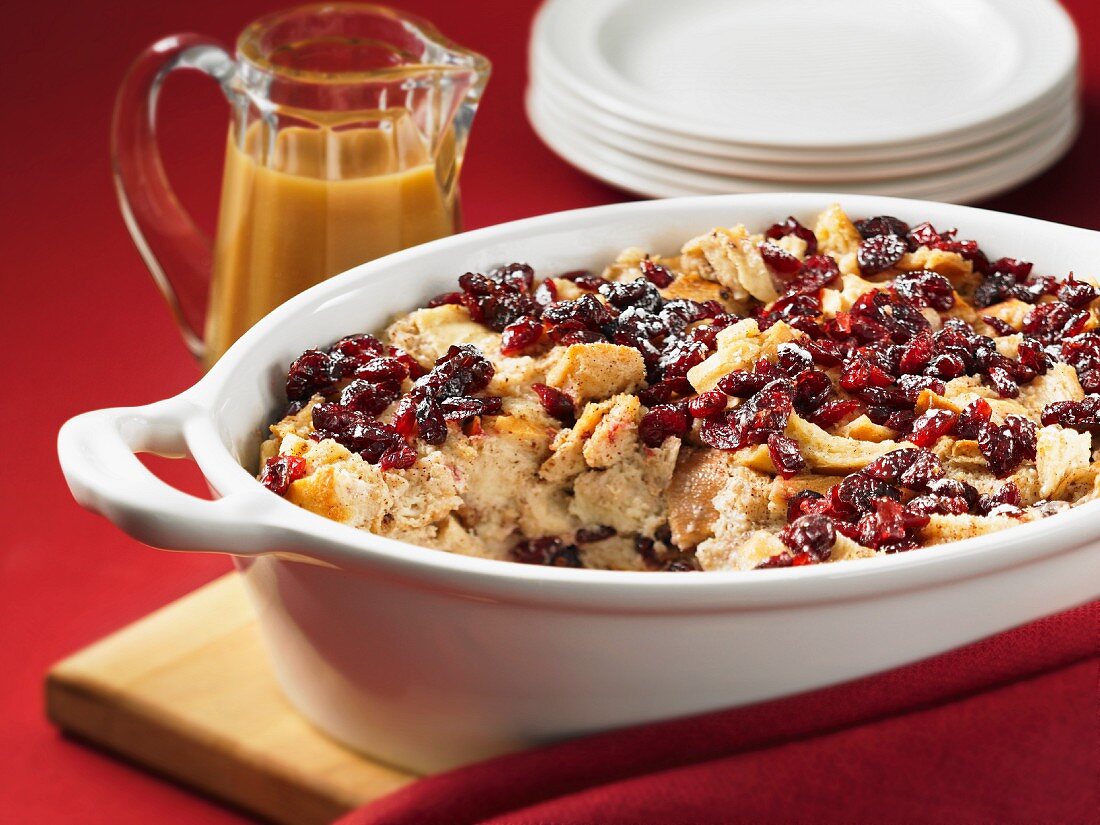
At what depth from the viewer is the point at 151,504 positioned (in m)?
1.47

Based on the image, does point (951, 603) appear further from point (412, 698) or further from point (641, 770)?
point (412, 698)

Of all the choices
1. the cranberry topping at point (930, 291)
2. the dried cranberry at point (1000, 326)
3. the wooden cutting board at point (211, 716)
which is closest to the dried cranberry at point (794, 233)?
the cranberry topping at point (930, 291)

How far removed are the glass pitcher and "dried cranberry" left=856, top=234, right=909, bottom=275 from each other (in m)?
0.69

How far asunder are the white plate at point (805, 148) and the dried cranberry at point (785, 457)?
51.8 inches

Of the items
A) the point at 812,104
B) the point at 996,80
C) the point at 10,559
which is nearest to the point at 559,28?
the point at 812,104

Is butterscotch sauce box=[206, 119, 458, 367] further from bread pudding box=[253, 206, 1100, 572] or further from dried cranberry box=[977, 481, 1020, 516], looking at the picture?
dried cranberry box=[977, 481, 1020, 516]

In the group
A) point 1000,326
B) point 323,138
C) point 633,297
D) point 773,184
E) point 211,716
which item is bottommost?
point 211,716

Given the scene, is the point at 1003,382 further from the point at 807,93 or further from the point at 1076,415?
the point at 807,93

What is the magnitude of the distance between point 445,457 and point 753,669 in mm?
498

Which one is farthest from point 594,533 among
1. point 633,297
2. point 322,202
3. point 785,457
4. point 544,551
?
point 322,202

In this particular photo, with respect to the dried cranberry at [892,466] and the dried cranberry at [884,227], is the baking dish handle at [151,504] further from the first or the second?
the dried cranberry at [884,227]

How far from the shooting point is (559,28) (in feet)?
11.6

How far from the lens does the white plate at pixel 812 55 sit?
3.38 m

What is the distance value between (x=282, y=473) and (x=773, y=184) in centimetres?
165
